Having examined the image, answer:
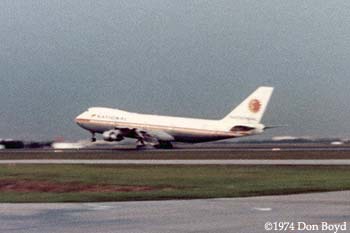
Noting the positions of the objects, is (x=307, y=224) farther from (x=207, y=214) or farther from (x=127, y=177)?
(x=127, y=177)

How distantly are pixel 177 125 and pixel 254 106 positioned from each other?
391 inches

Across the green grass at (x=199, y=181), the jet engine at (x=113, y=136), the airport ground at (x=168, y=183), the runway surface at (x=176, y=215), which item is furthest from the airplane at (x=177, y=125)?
the runway surface at (x=176, y=215)

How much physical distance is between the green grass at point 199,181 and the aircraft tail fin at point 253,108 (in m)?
50.1

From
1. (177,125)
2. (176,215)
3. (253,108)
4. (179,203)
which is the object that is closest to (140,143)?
(177,125)

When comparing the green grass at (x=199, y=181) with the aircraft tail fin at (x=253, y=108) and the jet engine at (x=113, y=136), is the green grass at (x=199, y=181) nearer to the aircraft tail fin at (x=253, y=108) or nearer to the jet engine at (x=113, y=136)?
the jet engine at (x=113, y=136)

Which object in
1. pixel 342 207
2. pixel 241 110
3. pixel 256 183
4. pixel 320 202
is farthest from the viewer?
pixel 241 110

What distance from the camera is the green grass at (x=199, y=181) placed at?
24.8m

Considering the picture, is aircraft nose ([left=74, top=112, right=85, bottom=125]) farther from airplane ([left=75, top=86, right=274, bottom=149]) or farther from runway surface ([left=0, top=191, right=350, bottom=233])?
runway surface ([left=0, top=191, right=350, bottom=233])

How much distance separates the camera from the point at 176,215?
17.1 meters

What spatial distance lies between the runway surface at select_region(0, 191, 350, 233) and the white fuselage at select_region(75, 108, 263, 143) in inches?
2774

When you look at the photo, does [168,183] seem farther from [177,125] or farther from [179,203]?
[177,125]

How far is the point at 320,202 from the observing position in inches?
805

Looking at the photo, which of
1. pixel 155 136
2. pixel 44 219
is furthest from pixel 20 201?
pixel 155 136

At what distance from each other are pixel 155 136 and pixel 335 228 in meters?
81.8
